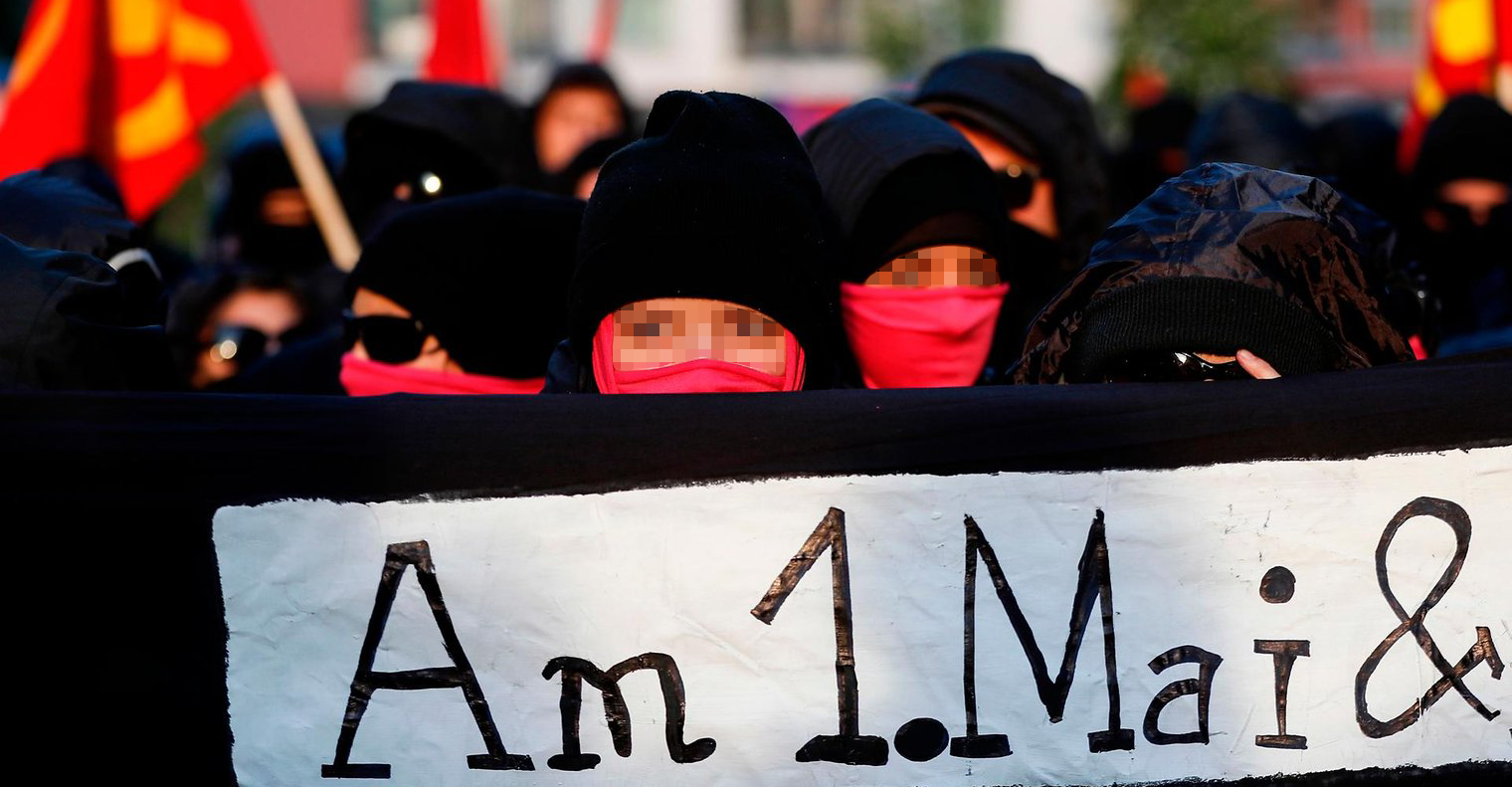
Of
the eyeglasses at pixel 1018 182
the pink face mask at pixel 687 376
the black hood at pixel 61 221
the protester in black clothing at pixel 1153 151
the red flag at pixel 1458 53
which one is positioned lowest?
the protester in black clothing at pixel 1153 151

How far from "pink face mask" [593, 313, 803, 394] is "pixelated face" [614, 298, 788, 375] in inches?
0.6

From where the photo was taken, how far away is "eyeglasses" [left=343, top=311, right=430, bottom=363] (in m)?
2.78

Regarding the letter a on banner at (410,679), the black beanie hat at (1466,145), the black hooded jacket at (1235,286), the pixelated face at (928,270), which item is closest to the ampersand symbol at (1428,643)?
the black hooded jacket at (1235,286)

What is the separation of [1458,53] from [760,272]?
457 cm

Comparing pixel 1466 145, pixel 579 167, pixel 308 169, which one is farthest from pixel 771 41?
pixel 308 169

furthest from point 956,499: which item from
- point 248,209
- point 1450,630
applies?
point 248,209

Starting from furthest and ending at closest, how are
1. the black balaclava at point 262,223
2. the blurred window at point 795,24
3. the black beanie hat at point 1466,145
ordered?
the blurred window at point 795,24 → the black balaclava at point 262,223 → the black beanie hat at point 1466,145

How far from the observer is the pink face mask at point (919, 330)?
2.88m

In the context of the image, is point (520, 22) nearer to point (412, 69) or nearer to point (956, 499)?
point (412, 69)

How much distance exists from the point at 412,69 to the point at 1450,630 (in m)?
21.6

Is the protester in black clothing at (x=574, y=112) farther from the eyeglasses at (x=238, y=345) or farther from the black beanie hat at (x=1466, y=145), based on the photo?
the black beanie hat at (x=1466, y=145)

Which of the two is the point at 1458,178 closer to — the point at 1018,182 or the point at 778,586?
the point at 1018,182

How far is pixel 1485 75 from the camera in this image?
232 inches

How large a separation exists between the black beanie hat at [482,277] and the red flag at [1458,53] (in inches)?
162
